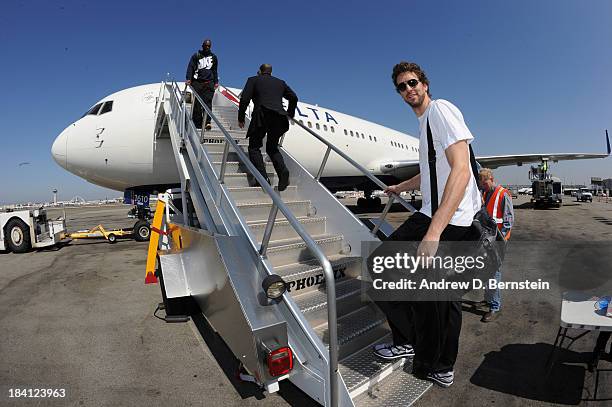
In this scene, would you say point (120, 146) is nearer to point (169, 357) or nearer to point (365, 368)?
point (169, 357)

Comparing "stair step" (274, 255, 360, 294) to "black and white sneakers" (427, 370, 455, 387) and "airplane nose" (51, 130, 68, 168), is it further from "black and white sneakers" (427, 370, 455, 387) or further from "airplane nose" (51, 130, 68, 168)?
"airplane nose" (51, 130, 68, 168)

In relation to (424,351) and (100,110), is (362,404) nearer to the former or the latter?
(424,351)

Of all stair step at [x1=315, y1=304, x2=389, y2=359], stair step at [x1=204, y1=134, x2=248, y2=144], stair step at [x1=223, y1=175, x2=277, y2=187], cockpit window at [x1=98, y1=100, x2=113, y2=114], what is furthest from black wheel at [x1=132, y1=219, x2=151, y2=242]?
stair step at [x1=315, y1=304, x2=389, y2=359]

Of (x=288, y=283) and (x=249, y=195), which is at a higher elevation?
(x=249, y=195)

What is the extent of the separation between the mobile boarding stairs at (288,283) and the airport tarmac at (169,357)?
366mm

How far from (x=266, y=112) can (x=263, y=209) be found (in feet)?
3.94

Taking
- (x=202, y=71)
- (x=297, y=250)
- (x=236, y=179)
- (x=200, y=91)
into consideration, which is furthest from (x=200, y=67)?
(x=297, y=250)

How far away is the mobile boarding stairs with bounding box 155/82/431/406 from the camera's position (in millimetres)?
2168

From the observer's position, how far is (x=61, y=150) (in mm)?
9023

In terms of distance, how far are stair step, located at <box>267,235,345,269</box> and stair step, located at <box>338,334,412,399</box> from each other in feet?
3.56

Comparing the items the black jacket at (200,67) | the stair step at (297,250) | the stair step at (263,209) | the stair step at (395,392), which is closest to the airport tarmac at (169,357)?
the stair step at (395,392)

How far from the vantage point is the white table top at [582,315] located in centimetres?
221

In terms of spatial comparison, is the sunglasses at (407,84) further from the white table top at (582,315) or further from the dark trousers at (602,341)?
the dark trousers at (602,341)

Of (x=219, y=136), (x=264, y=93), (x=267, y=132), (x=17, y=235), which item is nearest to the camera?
(x=264, y=93)
